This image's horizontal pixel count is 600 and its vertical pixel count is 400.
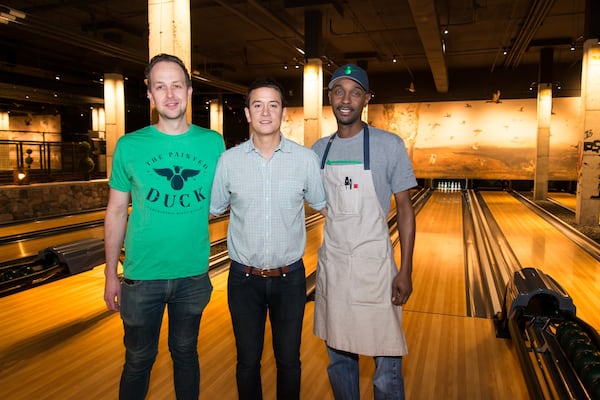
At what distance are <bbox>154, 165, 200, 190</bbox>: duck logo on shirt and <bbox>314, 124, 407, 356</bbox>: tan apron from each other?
0.58 m

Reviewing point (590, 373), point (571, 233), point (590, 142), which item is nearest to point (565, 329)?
point (590, 373)

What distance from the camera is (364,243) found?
5.98 feet

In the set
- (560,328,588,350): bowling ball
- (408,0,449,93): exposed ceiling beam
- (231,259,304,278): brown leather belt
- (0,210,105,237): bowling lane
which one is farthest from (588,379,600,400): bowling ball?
(0,210,105,237): bowling lane

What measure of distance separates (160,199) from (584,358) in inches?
85.5

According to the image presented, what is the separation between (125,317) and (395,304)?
1.03 m

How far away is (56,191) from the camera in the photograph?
9.77 metres

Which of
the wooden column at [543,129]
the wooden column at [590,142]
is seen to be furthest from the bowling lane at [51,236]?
the wooden column at [543,129]

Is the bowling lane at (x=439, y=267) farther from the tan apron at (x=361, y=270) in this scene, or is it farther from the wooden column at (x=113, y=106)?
the wooden column at (x=113, y=106)

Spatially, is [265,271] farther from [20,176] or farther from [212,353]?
[20,176]

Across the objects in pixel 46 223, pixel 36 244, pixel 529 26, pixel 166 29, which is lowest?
pixel 36 244

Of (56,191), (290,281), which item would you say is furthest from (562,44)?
(290,281)

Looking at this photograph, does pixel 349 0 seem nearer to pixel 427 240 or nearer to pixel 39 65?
pixel 427 240

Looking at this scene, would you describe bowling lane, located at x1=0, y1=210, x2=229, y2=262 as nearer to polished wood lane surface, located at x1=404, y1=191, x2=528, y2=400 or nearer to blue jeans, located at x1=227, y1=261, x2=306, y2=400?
polished wood lane surface, located at x1=404, y1=191, x2=528, y2=400

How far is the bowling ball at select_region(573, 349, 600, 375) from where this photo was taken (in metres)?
2.33
